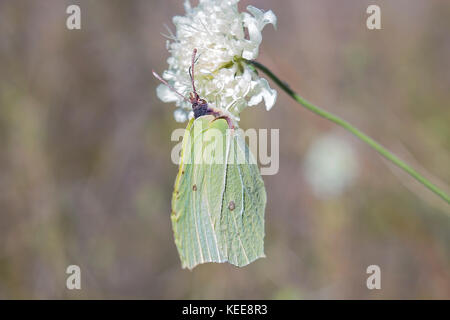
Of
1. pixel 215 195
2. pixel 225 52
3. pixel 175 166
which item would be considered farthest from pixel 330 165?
pixel 225 52

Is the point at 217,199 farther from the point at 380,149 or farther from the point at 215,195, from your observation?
the point at 380,149

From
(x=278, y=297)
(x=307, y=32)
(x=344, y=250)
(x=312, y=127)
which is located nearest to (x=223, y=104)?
(x=278, y=297)

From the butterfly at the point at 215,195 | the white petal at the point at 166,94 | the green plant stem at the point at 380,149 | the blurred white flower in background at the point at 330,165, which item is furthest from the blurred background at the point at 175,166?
the white petal at the point at 166,94

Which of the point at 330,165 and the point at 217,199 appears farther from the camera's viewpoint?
the point at 330,165

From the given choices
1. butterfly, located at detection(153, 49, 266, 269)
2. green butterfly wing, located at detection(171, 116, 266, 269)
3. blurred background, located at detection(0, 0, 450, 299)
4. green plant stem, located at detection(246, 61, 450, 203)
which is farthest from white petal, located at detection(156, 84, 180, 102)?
blurred background, located at detection(0, 0, 450, 299)

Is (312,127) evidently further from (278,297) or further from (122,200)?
(122,200)

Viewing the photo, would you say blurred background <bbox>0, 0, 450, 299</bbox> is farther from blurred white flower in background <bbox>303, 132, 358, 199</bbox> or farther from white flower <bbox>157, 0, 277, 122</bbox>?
white flower <bbox>157, 0, 277, 122</bbox>

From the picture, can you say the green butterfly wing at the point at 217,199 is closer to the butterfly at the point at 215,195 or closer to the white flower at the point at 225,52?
the butterfly at the point at 215,195
